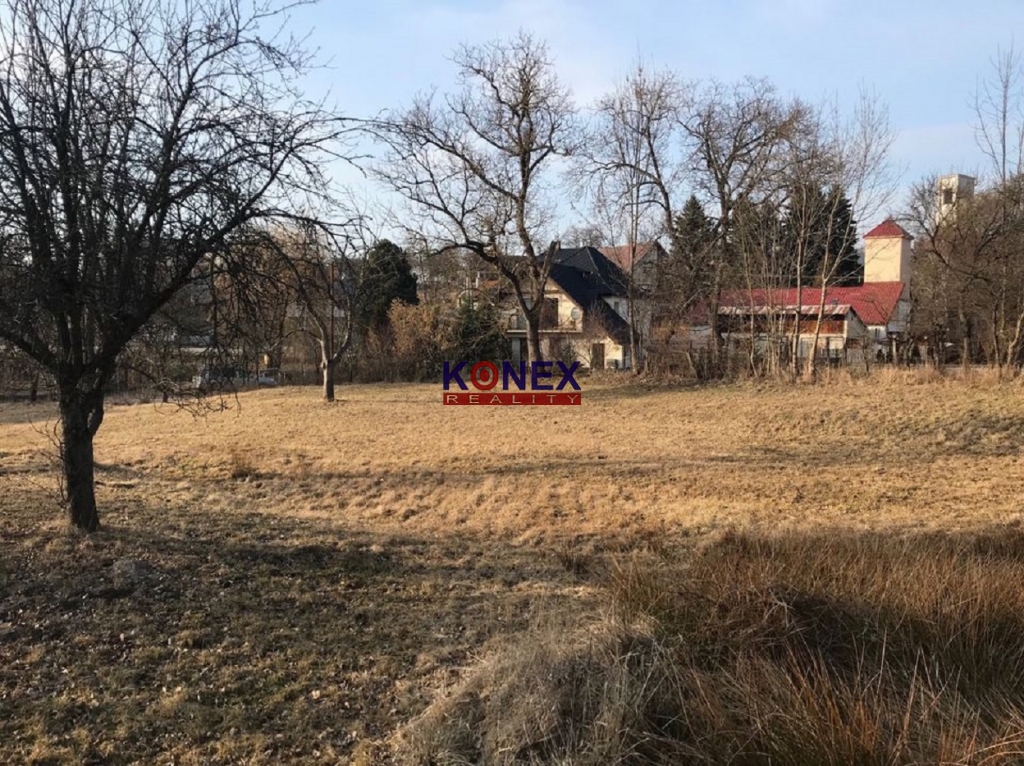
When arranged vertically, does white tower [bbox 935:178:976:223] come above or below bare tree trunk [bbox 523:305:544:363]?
above

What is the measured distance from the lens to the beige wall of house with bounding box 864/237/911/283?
1510 inches

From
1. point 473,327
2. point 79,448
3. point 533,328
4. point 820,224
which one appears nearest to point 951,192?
point 820,224

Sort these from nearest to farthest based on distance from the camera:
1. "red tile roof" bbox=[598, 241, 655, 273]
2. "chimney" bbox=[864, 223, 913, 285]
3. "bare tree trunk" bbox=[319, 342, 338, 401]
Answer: "bare tree trunk" bbox=[319, 342, 338, 401] → "red tile roof" bbox=[598, 241, 655, 273] → "chimney" bbox=[864, 223, 913, 285]

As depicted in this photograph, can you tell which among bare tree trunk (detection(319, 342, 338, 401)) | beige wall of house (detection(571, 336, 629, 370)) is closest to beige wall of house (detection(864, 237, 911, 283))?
beige wall of house (detection(571, 336, 629, 370))

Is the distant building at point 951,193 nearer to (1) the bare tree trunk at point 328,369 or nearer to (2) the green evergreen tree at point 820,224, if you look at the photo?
(2) the green evergreen tree at point 820,224

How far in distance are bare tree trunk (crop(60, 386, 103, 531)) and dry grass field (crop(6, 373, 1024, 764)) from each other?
269 millimetres

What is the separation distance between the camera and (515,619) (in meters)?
4.30

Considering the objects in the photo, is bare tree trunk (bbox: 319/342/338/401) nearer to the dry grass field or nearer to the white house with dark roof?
the white house with dark roof

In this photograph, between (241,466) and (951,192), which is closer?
(241,466)

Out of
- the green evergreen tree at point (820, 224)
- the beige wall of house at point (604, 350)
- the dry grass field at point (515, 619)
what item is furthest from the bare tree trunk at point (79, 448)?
the beige wall of house at point (604, 350)

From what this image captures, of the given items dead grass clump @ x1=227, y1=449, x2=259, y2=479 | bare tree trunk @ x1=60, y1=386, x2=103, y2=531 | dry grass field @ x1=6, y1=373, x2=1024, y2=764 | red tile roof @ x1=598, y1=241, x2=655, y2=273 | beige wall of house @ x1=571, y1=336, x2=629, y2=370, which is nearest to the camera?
dry grass field @ x1=6, y1=373, x2=1024, y2=764

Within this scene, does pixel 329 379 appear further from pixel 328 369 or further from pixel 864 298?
pixel 864 298

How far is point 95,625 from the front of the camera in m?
3.92

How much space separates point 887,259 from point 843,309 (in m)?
11.2
